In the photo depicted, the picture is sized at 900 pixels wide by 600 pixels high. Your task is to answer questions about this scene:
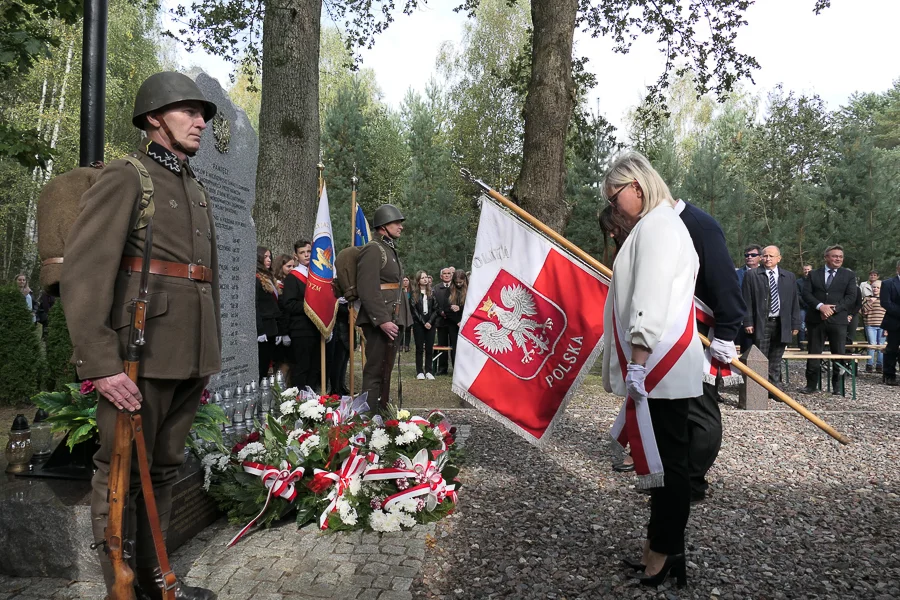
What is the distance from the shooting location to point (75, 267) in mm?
2359

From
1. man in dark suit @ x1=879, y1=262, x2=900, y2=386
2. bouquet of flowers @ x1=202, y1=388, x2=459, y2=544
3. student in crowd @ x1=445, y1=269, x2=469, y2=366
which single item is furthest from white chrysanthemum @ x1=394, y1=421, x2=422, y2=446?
man in dark suit @ x1=879, y1=262, x2=900, y2=386

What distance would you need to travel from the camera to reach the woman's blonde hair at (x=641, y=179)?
315 centimetres

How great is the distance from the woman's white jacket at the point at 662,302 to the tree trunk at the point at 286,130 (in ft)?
19.2

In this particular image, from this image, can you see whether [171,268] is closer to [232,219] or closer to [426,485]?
[426,485]

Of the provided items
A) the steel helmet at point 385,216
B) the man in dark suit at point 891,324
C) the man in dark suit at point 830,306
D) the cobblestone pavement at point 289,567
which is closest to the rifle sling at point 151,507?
the cobblestone pavement at point 289,567

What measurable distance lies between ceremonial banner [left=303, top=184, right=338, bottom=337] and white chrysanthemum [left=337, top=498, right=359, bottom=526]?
343 cm

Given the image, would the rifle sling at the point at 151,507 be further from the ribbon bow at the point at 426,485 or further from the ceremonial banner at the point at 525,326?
the ceremonial banner at the point at 525,326

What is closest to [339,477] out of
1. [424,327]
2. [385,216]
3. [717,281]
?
[717,281]

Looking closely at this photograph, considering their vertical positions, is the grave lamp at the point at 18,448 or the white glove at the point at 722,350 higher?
the white glove at the point at 722,350

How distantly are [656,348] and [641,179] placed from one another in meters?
0.83

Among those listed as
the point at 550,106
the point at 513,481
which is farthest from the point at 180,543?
the point at 550,106

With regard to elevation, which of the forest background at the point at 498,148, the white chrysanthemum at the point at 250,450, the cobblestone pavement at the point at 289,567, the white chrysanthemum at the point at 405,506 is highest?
the forest background at the point at 498,148

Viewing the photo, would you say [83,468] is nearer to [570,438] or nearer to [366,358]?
[366,358]

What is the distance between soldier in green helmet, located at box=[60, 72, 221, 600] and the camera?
93.1 inches
